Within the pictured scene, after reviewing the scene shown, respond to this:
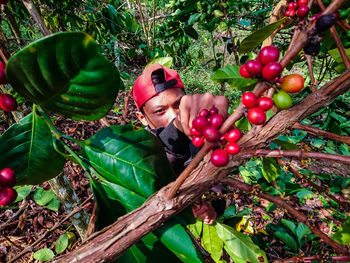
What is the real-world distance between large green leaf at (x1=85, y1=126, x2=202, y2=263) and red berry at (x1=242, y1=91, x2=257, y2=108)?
252mm

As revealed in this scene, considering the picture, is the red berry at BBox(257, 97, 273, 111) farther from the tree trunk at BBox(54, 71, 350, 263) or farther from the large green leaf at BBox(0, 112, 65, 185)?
the large green leaf at BBox(0, 112, 65, 185)

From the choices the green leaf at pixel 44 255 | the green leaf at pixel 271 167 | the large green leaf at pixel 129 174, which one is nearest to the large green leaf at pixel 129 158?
the large green leaf at pixel 129 174

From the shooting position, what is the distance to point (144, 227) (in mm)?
422

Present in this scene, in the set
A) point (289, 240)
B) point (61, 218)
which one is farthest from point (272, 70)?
point (61, 218)

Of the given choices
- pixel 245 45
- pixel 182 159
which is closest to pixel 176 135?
pixel 182 159

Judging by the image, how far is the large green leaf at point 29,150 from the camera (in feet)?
1.54

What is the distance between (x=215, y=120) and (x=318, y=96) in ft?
0.70

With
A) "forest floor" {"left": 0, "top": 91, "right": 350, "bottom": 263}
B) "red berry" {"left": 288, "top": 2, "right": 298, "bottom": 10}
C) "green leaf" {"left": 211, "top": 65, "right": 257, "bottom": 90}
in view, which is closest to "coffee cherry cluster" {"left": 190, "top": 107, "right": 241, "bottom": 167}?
"green leaf" {"left": 211, "top": 65, "right": 257, "bottom": 90}

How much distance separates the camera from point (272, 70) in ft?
1.03

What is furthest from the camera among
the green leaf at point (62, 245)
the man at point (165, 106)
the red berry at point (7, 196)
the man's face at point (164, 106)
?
the green leaf at point (62, 245)

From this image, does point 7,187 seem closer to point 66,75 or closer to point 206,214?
point 66,75

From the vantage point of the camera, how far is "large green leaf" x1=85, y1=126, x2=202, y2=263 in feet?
1.59

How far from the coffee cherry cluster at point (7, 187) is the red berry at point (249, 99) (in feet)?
1.64

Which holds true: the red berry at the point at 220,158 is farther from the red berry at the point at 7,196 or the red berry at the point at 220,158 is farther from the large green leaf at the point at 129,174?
the red berry at the point at 7,196
